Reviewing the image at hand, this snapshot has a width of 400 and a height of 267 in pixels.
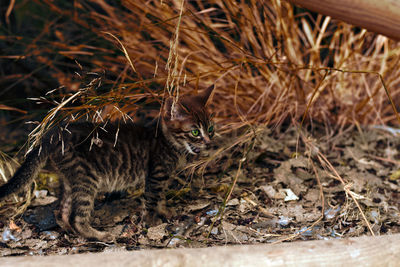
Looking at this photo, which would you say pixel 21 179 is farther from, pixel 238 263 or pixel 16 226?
pixel 238 263

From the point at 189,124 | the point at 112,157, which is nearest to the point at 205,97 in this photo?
the point at 189,124

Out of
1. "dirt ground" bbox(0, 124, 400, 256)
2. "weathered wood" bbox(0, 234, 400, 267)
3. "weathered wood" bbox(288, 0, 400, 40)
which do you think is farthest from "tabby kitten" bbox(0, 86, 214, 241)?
"weathered wood" bbox(288, 0, 400, 40)

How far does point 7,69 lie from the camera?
3410mm

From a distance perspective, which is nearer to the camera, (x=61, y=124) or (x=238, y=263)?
(x=238, y=263)

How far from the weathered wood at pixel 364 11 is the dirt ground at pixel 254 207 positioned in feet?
1.97

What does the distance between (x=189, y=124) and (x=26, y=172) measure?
2.48ft

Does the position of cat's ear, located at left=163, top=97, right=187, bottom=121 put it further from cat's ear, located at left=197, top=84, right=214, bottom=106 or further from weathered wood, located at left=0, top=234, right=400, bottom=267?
weathered wood, located at left=0, top=234, right=400, bottom=267

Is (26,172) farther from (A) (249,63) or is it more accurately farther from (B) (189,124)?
(A) (249,63)

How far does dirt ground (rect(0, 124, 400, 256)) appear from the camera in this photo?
1798mm

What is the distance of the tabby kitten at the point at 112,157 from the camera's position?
5.90 ft

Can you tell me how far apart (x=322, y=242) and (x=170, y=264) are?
1.84 feet

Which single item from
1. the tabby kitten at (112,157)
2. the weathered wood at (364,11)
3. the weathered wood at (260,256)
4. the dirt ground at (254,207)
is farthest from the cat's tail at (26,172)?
the weathered wood at (364,11)

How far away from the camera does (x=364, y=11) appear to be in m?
1.73

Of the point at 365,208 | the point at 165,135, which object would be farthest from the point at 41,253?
the point at 365,208
